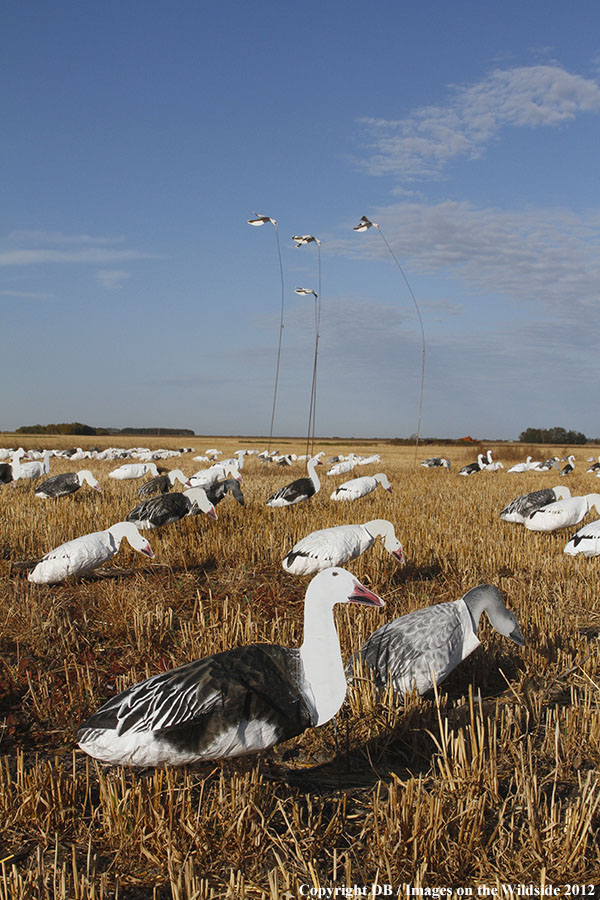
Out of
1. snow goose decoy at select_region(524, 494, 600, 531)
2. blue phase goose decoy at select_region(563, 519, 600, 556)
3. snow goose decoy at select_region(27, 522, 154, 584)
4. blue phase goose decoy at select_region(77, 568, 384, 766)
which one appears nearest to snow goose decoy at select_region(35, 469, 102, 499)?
snow goose decoy at select_region(27, 522, 154, 584)

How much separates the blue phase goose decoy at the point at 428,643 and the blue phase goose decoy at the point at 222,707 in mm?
848

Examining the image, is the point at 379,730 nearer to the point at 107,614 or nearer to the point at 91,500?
the point at 107,614

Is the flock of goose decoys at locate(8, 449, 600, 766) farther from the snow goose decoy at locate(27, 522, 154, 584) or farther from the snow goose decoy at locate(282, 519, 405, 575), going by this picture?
the snow goose decoy at locate(27, 522, 154, 584)

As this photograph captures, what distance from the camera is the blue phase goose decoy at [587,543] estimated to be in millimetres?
7645

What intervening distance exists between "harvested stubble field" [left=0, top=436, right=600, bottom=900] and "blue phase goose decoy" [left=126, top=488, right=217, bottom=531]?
159 centimetres

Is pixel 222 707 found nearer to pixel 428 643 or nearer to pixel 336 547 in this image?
pixel 428 643

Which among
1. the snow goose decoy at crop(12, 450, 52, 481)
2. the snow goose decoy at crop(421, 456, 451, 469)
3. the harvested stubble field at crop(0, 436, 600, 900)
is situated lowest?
the harvested stubble field at crop(0, 436, 600, 900)

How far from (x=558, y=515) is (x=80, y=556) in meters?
6.80

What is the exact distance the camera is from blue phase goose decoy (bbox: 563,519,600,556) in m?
7.64

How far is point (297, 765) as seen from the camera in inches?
130

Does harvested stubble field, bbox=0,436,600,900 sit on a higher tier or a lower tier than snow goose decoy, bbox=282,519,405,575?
lower

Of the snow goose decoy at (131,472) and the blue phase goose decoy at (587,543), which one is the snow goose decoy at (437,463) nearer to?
the snow goose decoy at (131,472)

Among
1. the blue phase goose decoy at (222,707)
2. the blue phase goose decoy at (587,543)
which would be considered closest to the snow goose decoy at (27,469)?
the blue phase goose decoy at (587,543)

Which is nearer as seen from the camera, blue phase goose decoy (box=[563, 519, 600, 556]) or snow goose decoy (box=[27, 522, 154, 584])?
snow goose decoy (box=[27, 522, 154, 584])
